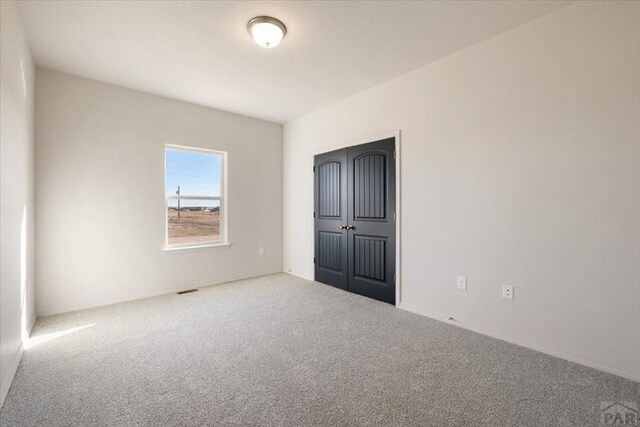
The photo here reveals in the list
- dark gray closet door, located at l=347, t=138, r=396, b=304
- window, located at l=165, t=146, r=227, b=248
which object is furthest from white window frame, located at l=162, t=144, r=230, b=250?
dark gray closet door, located at l=347, t=138, r=396, b=304

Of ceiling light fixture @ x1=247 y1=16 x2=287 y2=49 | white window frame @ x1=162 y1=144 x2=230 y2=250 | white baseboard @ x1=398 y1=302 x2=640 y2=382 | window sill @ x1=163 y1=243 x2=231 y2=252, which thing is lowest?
white baseboard @ x1=398 y1=302 x2=640 y2=382

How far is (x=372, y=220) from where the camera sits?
359cm

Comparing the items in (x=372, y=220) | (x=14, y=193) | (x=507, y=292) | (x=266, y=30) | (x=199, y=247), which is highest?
(x=266, y=30)

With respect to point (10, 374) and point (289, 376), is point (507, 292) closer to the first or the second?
point (289, 376)

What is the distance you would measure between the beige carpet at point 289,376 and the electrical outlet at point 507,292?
0.39 metres

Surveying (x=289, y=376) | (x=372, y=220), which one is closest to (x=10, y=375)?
(x=289, y=376)

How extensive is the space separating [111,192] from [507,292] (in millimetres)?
4252

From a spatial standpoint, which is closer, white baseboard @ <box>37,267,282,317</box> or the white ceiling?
the white ceiling

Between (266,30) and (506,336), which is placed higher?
(266,30)

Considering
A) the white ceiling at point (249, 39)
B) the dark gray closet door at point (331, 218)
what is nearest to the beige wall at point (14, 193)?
the white ceiling at point (249, 39)

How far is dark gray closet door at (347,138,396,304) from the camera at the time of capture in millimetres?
3379

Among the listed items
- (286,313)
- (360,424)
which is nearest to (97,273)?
(286,313)

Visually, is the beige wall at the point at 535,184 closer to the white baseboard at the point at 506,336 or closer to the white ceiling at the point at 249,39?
A: the white baseboard at the point at 506,336

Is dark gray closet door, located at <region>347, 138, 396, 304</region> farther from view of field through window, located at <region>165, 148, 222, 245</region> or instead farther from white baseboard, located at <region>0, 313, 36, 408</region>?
white baseboard, located at <region>0, 313, 36, 408</region>
